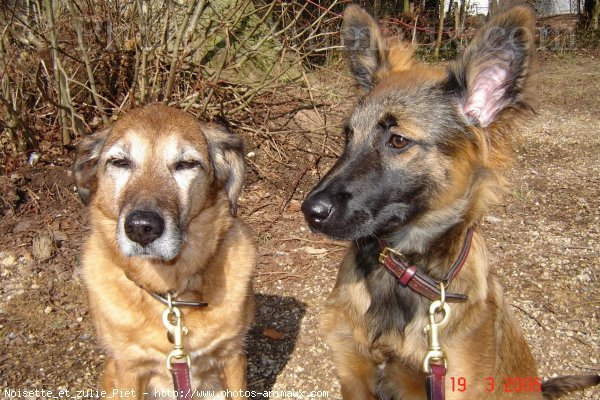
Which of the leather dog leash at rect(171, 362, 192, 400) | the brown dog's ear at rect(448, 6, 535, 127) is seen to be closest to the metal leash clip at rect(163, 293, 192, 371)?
the leather dog leash at rect(171, 362, 192, 400)

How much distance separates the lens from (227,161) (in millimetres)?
3242

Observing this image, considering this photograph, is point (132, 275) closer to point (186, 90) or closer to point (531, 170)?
point (186, 90)

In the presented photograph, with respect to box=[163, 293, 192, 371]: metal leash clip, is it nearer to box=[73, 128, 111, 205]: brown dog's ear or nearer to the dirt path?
box=[73, 128, 111, 205]: brown dog's ear

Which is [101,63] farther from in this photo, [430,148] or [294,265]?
[430,148]

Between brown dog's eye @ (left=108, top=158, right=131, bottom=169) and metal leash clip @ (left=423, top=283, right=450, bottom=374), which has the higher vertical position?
brown dog's eye @ (left=108, top=158, right=131, bottom=169)

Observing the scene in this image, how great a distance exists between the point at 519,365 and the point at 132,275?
2204 millimetres

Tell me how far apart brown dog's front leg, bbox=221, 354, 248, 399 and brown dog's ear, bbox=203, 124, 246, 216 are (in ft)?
2.92

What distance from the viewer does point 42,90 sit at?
5.32 m

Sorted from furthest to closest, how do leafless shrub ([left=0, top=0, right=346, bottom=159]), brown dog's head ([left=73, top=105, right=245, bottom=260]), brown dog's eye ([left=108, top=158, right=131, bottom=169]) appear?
1. leafless shrub ([left=0, top=0, right=346, bottom=159])
2. brown dog's eye ([left=108, top=158, right=131, bottom=169])
3. brown dog's head ([left=73, top=105, right=245, bottom=260])

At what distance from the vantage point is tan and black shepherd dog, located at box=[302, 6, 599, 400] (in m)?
2.43

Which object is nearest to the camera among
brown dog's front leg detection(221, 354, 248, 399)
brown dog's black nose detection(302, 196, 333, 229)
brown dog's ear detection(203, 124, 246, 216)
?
brown dog's black nose detection(302, 196, 333, 229)

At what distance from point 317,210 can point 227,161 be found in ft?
3.45

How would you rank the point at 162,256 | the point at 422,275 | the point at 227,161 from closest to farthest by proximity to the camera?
the point at 422,275
the point at 162,256
the point at 227,161
